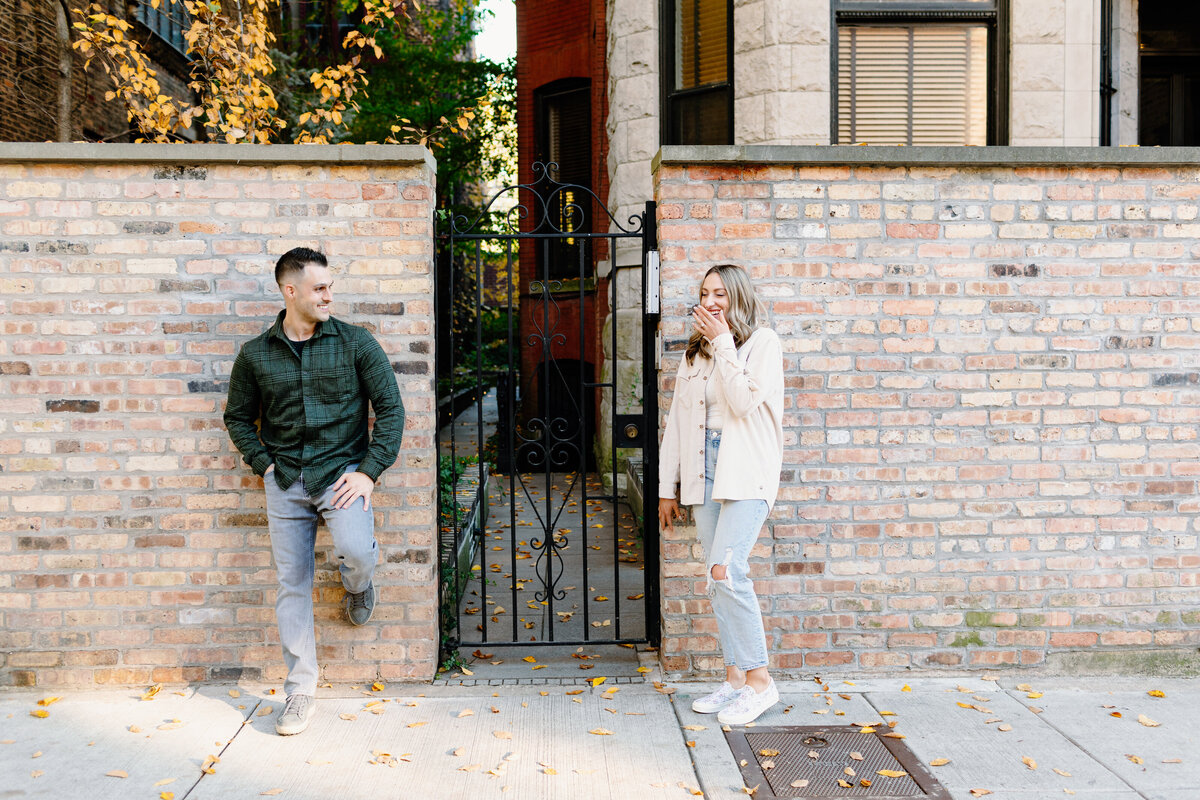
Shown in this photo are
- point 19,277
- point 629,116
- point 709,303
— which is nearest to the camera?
point 709,303

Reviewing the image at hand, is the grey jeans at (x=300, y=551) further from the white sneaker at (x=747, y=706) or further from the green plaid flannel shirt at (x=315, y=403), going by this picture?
the white sneaker at (x=747, y=706)

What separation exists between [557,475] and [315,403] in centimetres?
689

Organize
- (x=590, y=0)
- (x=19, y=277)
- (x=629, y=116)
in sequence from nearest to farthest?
(x=19, y=277), (x=629, y=116), (x=590, y=0)

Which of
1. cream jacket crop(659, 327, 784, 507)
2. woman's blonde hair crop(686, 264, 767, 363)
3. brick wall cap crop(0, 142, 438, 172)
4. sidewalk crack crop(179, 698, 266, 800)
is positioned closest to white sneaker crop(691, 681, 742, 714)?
cream jacket crop(659, 327, 784, 507)

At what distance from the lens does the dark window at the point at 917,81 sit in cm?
693

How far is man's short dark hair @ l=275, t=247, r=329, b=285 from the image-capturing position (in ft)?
12.9

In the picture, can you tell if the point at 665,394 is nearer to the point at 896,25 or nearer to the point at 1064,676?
the point at 1064,676

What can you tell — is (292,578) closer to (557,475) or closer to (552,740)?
(552,740)

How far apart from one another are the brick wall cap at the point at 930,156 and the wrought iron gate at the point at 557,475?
44 centimetres

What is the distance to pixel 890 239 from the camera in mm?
4512

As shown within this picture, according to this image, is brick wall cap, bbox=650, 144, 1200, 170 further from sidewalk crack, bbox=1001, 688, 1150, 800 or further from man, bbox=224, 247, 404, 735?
sidewalk crack, bbox=1001, 688, 1150, 800

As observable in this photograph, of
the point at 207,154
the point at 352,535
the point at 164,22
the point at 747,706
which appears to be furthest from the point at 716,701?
the point at 164,22

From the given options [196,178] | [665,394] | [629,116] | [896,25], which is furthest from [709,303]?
[629,116]

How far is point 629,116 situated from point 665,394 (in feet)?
14.9
